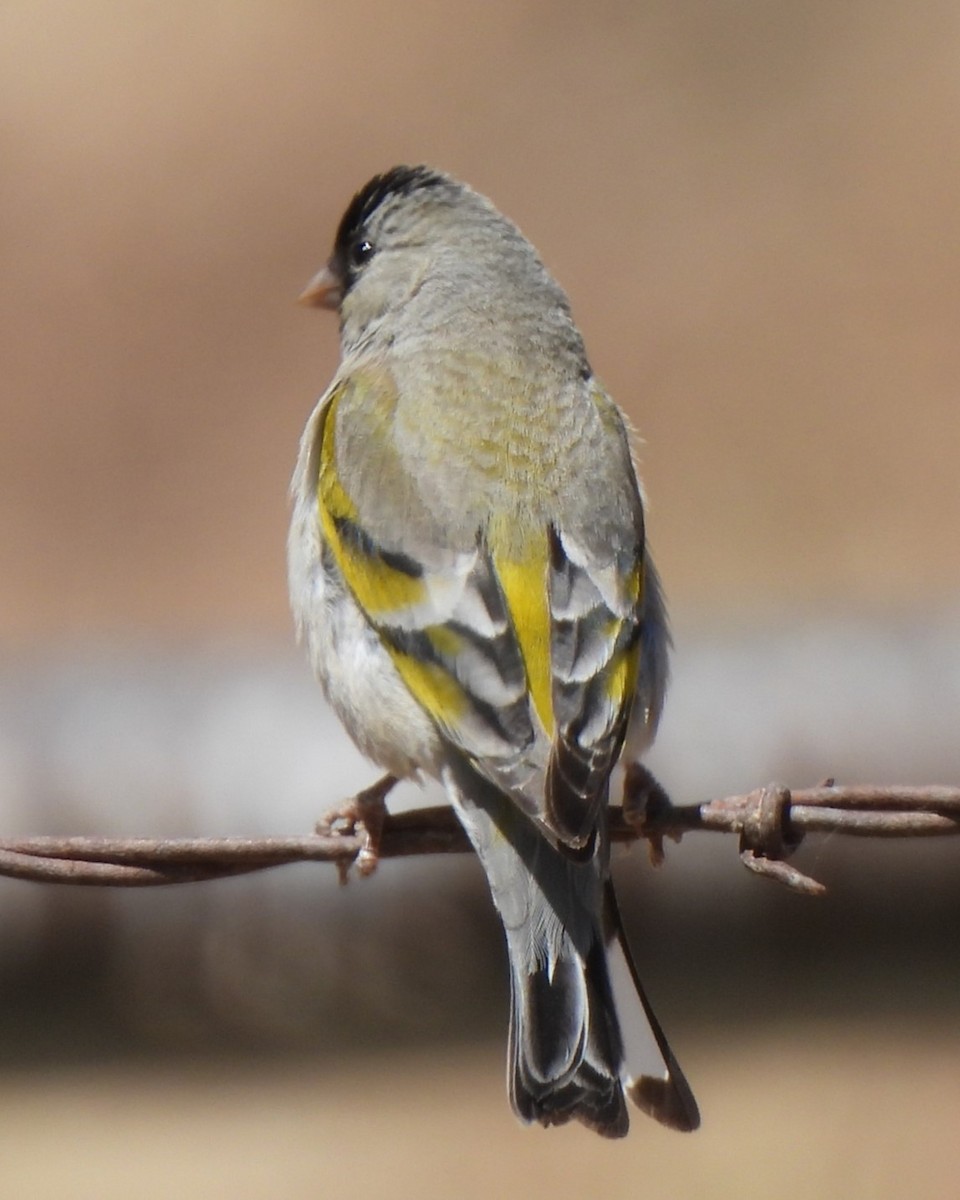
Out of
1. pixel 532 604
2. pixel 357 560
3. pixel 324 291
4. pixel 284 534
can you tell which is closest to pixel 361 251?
pixel 324 291

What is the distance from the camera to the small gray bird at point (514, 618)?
3498mm

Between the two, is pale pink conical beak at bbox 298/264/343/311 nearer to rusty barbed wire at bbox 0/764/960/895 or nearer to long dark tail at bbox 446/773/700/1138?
long dark tail at bbox 446/773/700/1138

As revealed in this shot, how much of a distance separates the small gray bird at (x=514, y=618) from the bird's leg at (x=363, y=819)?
0.20 feet

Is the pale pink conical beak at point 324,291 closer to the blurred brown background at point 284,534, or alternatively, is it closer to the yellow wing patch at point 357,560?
the yellow wing patch at point 357,560

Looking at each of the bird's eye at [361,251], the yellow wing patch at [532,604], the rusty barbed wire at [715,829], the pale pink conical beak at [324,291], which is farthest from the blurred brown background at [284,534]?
the rusty barbed wire at [715,829]

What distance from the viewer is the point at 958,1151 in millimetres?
6703

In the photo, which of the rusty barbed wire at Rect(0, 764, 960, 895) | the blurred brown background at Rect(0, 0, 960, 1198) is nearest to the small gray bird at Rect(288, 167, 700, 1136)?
the rusty barbed wire at Rect(0, 764, 960, 895)

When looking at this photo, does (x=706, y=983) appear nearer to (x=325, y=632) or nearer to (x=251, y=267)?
(x=325, y=632)

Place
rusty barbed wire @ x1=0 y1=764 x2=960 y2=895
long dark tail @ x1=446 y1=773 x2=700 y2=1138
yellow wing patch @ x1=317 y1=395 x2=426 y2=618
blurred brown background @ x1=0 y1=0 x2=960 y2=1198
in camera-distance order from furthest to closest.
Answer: blurred brown background @ x1=0 y1=0 x2=960 y2=1198, yellow wing patch @ x1=317 y1=395 x2=426 y2=618, long dark tail @ x1=446 y1=773 x2=700 y2=1138, rusty barbed wire @ x1=0 y1=764 x2=960 y2=895

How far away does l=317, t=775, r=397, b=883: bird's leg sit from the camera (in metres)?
3.90

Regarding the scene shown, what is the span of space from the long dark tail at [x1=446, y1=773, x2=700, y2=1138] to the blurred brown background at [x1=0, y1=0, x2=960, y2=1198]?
9.75 feet

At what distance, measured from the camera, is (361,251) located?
A: 5582 mm

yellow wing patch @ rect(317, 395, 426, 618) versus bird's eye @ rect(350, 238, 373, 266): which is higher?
bird's eye @ rect(350, 238, 373, 266)

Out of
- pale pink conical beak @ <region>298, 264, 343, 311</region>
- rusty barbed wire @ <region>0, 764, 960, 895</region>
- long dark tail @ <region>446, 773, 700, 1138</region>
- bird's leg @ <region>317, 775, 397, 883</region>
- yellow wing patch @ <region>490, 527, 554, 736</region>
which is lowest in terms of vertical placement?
long dark tail @ <region>446, 773, 700, 1138</region>
